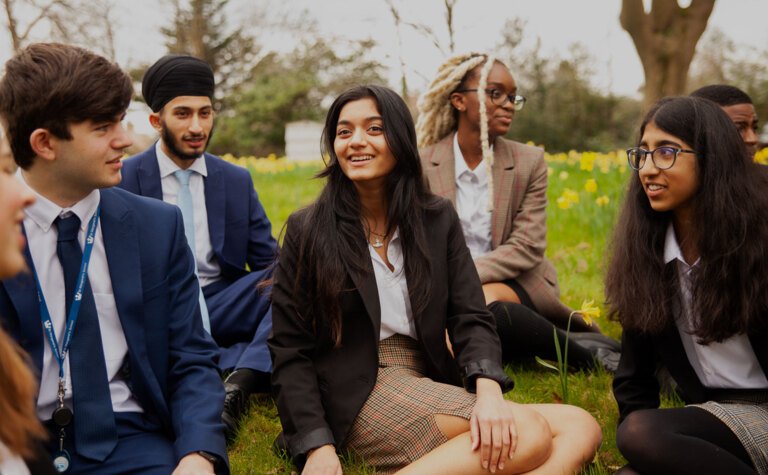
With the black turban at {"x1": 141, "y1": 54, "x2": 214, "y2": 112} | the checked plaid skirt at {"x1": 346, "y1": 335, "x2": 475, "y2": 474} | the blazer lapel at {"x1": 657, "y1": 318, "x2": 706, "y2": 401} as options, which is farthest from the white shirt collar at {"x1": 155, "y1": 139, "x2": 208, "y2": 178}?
the blazer lapel at {"x1": 657, "y1": 318, "x2": 706, "y2": 401}

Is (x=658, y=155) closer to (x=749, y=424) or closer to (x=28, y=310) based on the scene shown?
(x=749, y=424)

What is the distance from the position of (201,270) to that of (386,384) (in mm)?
1677

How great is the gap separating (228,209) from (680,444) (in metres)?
2.55

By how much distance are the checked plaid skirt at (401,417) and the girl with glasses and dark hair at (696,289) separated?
60cm

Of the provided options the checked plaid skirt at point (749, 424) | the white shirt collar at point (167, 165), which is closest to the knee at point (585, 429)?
the checked plaid skirt at point (749, 424)

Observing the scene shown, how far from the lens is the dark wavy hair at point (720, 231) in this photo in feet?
8.66

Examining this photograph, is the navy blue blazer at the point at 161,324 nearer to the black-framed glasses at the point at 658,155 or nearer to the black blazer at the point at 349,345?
the black blazer at the point at 349,345

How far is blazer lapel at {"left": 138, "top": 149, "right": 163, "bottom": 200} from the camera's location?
Answer: 4004mm

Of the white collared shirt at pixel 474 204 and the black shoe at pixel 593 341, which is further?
the white collared shirt at pixel 474 204

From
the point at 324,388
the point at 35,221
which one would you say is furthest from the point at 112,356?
the point at 324,388

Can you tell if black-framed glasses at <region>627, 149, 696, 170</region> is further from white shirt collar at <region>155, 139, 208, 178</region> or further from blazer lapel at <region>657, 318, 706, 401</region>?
white shirt collar at <region>155, 139, 208, 178</region>

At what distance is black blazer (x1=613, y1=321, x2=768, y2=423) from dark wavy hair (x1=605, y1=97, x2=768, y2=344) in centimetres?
12

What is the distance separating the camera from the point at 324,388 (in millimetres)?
Result: 2805

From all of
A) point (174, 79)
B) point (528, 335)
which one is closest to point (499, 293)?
point (528, 335)
